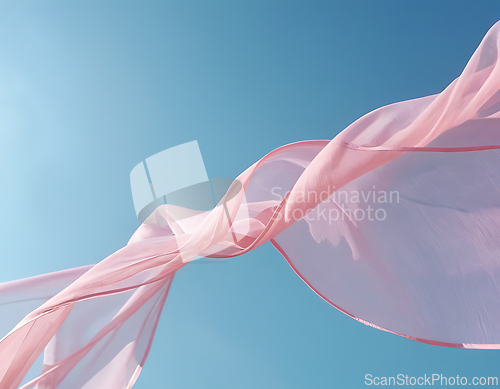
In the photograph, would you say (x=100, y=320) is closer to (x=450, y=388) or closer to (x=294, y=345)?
(x=294, y=345)

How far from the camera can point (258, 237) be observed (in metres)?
0.83

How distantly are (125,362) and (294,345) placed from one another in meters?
2.11

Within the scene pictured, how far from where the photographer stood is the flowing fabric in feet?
2.57

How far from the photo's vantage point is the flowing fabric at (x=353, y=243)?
785mm

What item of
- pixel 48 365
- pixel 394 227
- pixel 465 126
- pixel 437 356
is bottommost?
pixel 437 356

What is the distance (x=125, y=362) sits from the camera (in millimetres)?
1116

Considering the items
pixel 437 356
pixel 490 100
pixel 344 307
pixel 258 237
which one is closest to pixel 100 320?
pixel 258 237

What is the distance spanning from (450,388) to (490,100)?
2.50 meters

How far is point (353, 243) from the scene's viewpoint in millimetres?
1049

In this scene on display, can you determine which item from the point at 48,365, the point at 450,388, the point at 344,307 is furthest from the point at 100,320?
the point at 450,388

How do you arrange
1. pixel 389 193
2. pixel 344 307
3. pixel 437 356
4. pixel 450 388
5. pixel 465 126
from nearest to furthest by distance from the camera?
pixel 465 126
pixel 389 193
pixel 344 307
pixel 450 388
pixel 437 356

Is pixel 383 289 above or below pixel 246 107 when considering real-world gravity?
below

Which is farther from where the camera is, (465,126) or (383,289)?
(383,289)

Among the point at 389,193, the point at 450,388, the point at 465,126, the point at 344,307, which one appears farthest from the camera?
the point at 450,388
